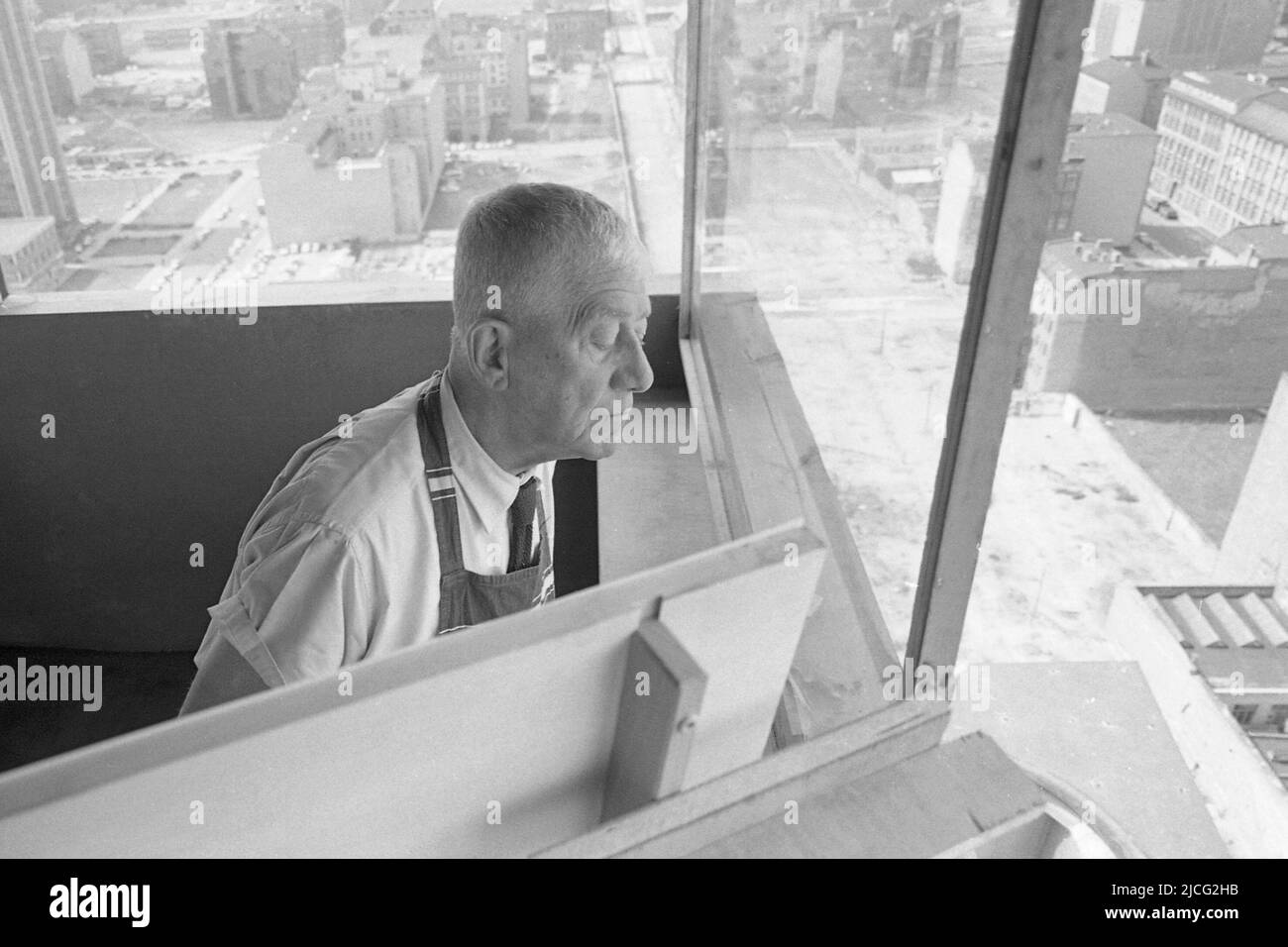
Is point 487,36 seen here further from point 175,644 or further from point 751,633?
point 751,633

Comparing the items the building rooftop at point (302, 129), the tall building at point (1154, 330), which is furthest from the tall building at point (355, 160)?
the tall building at point (1154, 330)

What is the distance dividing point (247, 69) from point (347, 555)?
6.57ft

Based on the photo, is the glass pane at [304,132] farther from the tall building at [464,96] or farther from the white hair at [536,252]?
the white hair at [536,252]

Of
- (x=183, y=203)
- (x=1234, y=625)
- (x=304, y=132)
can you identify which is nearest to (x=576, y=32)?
(x=304, y=132)

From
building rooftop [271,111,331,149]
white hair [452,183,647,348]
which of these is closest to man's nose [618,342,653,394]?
white hair [452,183,647,348]

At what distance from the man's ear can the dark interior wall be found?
1.37 meters

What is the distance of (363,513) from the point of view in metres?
1.18

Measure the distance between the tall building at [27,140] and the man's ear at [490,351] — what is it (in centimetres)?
214

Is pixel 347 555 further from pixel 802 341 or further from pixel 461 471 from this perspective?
pixel 802 341

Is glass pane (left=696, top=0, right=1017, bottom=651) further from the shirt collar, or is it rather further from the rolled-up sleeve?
the rolled-up sleeve

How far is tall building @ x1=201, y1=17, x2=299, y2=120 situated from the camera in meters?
2.50

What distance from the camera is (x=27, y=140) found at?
269 centimetres

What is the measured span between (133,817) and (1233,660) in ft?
3.67
